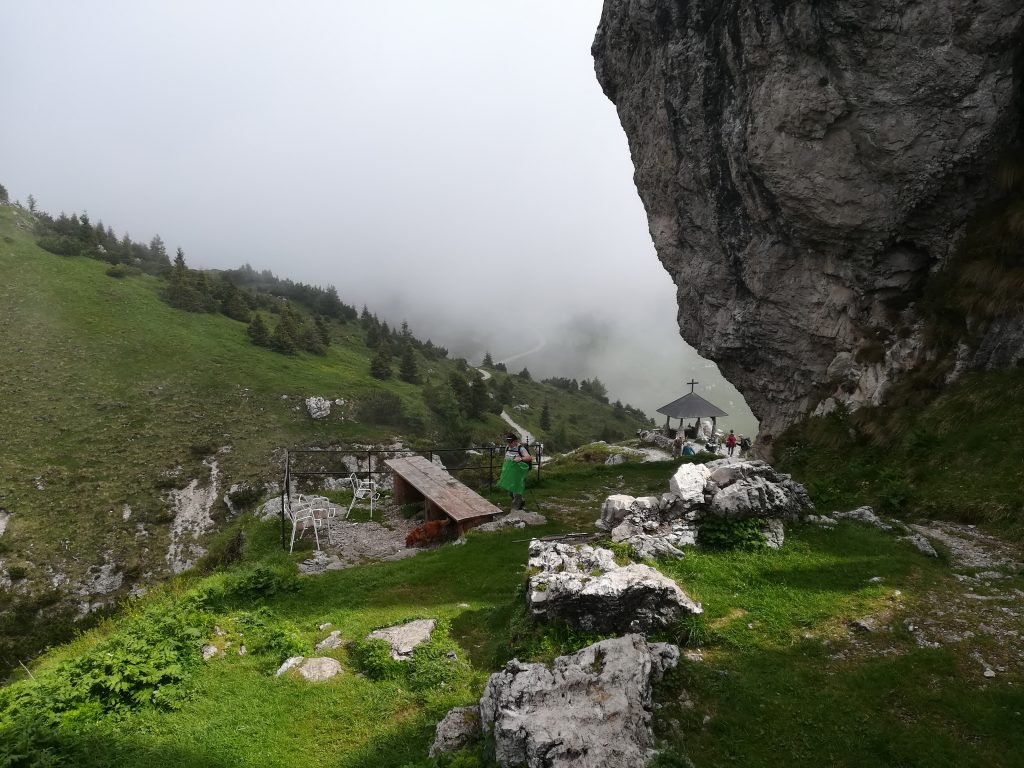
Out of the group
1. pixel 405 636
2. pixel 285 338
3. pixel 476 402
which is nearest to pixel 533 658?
pixel 405 636

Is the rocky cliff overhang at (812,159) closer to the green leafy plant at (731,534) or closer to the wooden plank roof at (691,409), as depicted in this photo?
the wooden plank roof at (691,409)

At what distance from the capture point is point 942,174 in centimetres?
1712

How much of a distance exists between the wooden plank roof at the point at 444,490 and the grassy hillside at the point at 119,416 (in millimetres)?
19466

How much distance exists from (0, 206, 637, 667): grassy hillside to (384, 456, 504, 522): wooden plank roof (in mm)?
19466

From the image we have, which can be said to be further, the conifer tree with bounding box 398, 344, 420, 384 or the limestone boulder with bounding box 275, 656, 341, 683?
the conifer tree with bounding box 398, 344, 420, 384

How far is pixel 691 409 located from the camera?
111ft

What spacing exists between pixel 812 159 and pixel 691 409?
17690 mm

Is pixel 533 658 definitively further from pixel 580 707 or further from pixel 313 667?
pixel 313 667

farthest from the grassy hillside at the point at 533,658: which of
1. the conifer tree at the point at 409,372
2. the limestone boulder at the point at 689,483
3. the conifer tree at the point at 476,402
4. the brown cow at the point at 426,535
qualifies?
the conifer tree at the point at 409,372

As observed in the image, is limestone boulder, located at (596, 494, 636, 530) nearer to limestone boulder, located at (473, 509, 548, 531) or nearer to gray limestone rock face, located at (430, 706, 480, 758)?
limestone boulder, located at (473, 509, 548, 531)

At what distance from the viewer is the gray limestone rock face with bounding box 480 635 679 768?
5.41m

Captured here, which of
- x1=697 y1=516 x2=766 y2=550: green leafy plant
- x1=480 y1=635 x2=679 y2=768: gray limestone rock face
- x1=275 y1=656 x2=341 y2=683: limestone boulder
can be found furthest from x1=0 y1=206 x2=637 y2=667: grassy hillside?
x1=697 y1=516 x2=766 y2=550: green leafy plant

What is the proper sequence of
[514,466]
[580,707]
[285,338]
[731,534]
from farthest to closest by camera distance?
[285,338]
[514,466]
[731,534]
[580,707]

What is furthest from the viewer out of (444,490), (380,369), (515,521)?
(380,369)
